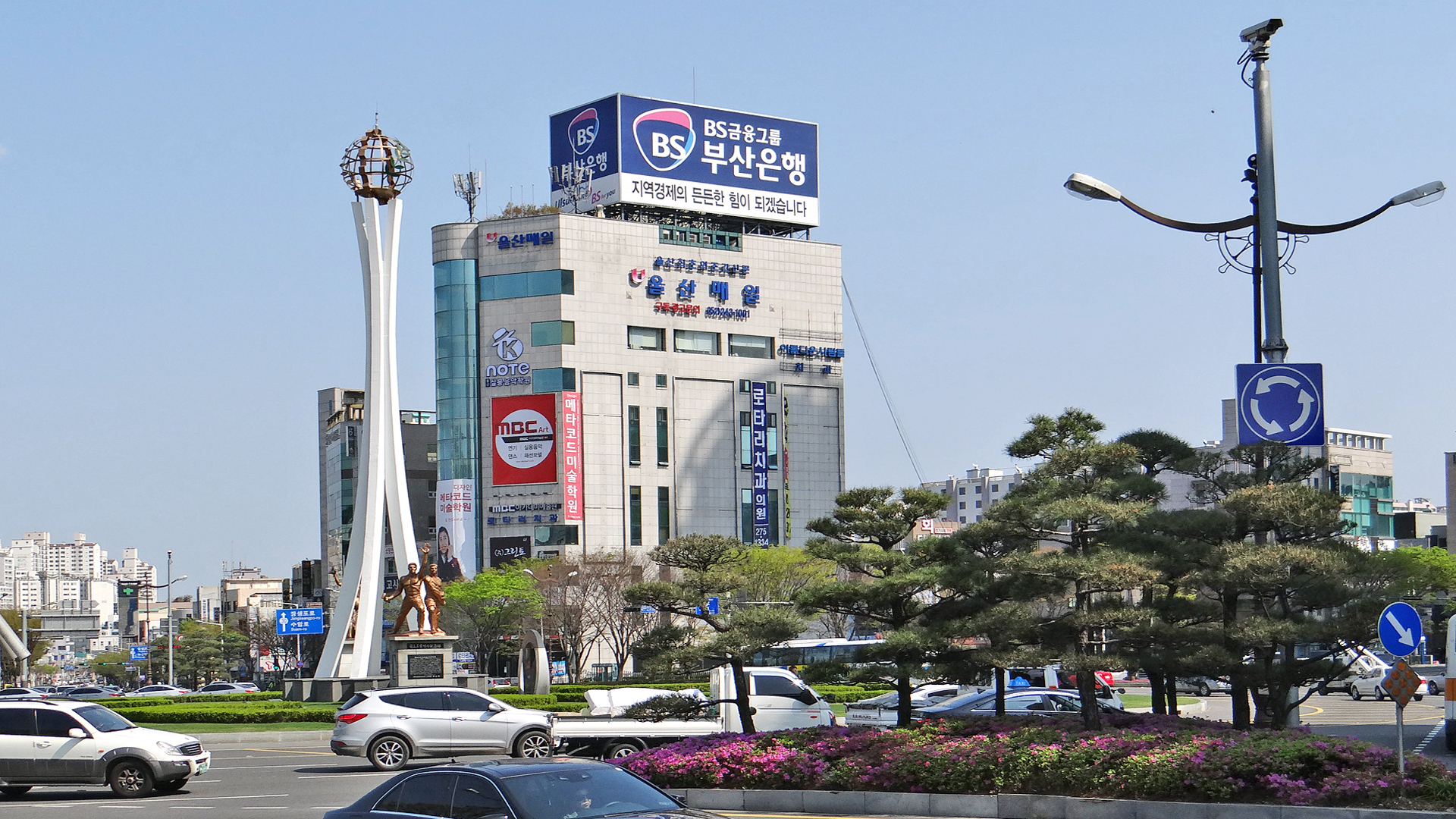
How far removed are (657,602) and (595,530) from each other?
64.5 meters

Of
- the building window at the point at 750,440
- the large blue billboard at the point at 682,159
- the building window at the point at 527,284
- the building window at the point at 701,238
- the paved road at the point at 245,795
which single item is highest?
the large blue billboard at the point at 682,159

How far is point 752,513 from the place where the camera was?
9088 cm

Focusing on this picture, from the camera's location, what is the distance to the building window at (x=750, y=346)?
92.4 meters

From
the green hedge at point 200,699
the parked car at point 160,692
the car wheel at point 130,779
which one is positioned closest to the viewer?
the car wheel at point 130,779

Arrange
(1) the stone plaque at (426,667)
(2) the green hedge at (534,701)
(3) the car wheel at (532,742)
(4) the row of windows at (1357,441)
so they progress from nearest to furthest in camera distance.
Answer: (3) the car wheel at (532,742), (1) the stone plaque at (426,667), (2) the green hedge at (534,701), (4) the row of windows at (1357,441)

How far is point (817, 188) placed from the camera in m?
95.6

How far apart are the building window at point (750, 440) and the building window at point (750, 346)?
11.9 feet

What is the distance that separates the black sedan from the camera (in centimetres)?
1129

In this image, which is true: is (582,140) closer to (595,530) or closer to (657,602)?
(595,530)

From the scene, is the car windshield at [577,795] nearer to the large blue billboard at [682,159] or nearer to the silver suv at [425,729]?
the silver suv at [425,729]

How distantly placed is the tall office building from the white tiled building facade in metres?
0.11

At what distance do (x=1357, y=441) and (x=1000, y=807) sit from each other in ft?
473

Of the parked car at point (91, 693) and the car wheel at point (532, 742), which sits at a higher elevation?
the car wheel at point (532, 742)

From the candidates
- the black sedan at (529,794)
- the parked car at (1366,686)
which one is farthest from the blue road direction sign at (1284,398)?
the parked car at (1366,686)
